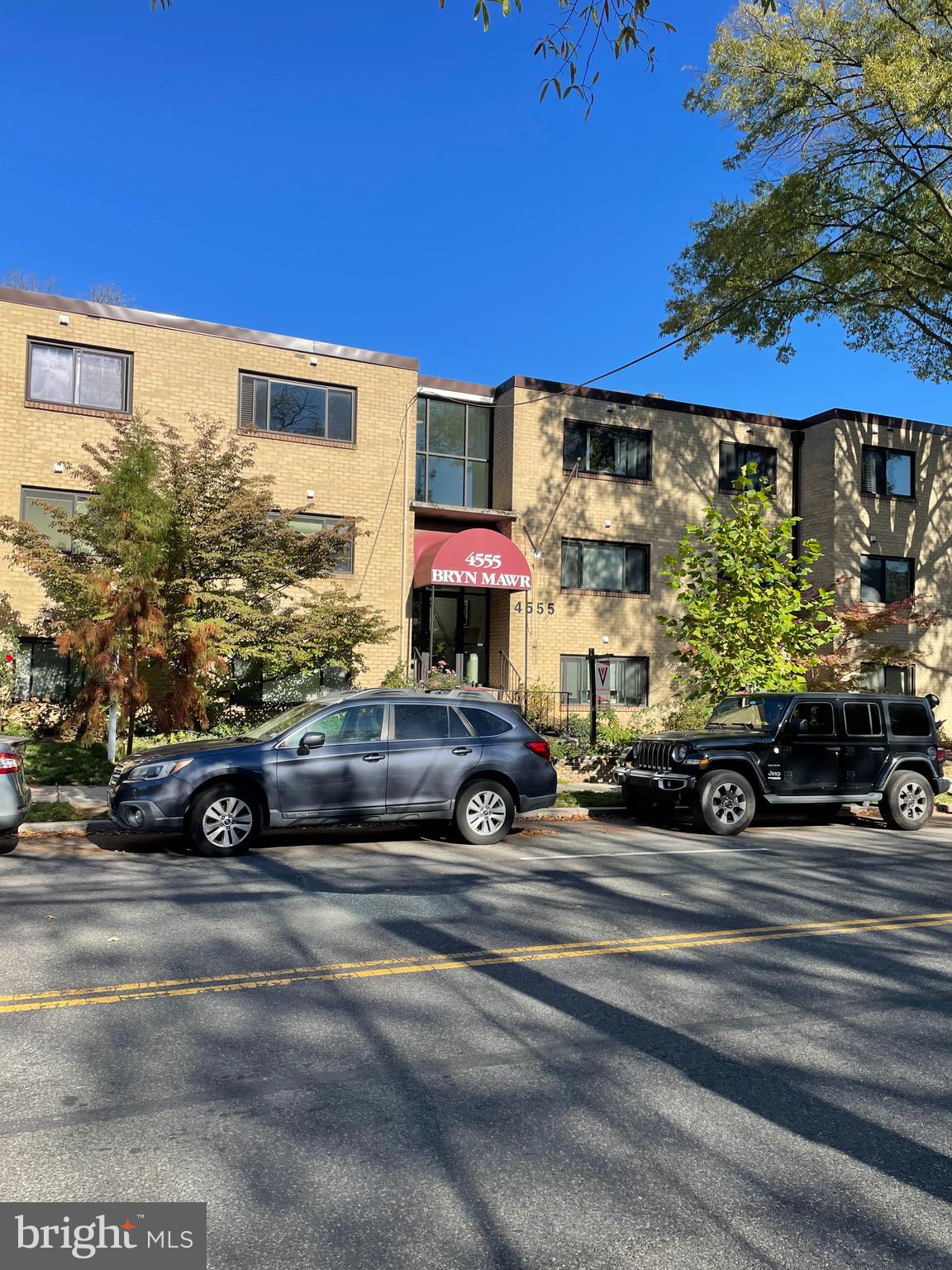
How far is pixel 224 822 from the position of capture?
950 cm

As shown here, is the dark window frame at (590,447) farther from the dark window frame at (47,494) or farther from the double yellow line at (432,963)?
the double yellow line at (432,963)

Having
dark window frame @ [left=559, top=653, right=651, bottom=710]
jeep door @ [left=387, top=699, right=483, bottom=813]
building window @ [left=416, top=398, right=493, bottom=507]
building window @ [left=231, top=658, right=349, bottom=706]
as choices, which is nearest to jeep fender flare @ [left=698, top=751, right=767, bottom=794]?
jeep door @ [left=387, top=699, right=483, bottom=813]

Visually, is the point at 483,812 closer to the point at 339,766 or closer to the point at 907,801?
the point at 339,766

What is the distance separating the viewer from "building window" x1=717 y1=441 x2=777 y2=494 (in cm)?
2652

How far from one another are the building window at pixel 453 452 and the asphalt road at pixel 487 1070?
16.5 m

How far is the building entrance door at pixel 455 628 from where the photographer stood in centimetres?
2322

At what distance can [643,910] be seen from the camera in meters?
7.47

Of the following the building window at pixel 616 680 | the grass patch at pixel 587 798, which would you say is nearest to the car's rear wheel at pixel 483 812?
the grass patch at pixel 587 798

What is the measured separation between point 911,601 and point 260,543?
17.9 meters

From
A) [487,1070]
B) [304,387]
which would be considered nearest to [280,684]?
[304,387]

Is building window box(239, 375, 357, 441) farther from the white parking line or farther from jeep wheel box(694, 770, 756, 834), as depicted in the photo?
the white parking line

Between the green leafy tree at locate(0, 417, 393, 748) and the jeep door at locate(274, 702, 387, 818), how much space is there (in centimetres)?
526

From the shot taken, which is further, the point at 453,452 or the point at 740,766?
the point at 453,452

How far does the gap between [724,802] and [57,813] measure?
27.9 feet
